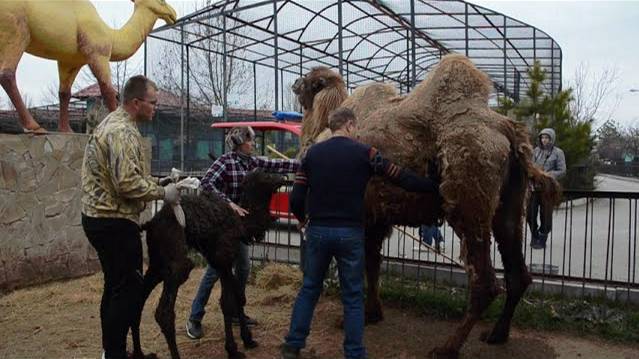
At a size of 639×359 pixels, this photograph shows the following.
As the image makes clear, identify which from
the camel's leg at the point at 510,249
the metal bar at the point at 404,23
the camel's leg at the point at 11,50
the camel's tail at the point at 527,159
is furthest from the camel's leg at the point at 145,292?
the metal bar at the point at 404,23

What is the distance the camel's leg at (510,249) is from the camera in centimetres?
455

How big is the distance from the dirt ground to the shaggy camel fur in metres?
0.49

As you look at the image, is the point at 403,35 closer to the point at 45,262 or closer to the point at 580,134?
the point at 580,134

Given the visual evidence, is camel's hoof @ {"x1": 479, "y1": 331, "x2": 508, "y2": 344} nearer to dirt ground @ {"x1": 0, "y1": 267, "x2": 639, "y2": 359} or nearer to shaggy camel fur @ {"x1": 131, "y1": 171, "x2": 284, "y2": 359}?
dirt ground @ {"x1": 0, "y1": 267, "x2": 639, "y2": 359}

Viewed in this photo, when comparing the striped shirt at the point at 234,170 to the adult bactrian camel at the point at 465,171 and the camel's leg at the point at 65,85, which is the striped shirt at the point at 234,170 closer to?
the adult bactrian camel at the point at 465,171

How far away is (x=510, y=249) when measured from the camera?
4.63 meters

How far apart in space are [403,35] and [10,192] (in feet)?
44.0

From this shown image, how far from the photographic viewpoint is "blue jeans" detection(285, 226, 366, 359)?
3.74 m

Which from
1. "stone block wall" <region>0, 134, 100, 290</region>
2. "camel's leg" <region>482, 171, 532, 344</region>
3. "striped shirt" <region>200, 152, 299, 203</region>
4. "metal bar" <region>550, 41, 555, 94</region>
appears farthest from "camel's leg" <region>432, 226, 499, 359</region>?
"metal bar" <region>550, 41, 555, 94</region>

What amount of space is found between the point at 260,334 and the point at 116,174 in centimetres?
222

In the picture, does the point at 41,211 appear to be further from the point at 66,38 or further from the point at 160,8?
the point at 160,8

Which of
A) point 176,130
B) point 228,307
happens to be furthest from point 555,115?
point 176,130

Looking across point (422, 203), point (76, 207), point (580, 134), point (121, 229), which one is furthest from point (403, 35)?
point (121, 229)

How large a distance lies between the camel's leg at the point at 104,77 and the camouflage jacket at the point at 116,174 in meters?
3.29
